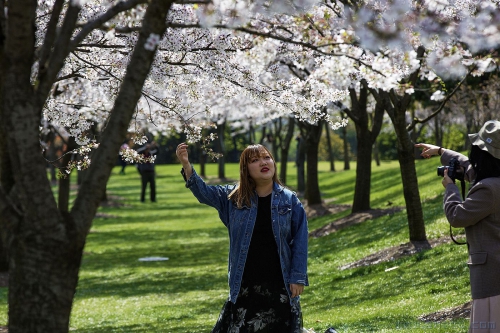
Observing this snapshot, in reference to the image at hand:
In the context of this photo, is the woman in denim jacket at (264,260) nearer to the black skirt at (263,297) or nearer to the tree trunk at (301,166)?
the black skirt at (263,297)

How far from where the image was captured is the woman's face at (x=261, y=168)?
593 centimetres

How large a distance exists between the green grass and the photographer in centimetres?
258

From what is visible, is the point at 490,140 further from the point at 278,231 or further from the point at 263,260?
the point at 263,260

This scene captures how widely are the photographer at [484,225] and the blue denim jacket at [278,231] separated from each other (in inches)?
51.9

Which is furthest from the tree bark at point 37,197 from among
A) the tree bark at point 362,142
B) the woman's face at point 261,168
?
the tree bark at point 362,142

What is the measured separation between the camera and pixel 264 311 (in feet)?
18.8

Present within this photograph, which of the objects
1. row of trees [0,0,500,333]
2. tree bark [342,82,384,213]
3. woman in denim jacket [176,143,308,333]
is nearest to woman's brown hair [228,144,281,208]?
woman in denim jacket [176,143,308,333]

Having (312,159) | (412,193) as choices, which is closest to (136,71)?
(412,193)

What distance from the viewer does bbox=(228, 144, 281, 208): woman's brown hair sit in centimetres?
590

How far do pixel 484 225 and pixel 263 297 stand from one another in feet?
5.81

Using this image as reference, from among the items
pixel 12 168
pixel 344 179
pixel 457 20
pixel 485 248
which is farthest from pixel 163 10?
pixel 344 179

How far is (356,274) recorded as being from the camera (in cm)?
1336

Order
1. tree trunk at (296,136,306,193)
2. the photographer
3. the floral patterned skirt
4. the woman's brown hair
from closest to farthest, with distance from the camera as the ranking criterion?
the photographer
the floral patterned skirt
the woman's brown hair
tree trunk at (296,136,306,193)

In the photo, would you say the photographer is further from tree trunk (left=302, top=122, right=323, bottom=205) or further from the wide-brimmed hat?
tree trunk (left=302, top=122, right=323, bottom=205)
